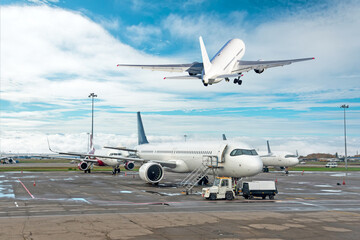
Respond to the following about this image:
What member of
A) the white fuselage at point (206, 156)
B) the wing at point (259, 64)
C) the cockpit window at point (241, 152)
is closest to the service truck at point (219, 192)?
the white fuselage at point (206, 156)

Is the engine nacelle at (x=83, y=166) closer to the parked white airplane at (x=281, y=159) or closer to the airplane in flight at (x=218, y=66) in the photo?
the airplane in flight at (x=218, y=66)

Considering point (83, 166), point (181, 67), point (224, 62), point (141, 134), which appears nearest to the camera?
point (181, 67)

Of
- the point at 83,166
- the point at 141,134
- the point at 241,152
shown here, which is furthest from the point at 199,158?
the point at 83,166

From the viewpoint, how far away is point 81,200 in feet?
84.1

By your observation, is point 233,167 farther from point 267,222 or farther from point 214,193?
point 267,222

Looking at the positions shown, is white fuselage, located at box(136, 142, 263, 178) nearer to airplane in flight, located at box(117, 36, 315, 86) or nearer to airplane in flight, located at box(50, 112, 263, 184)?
airplane in flight, located at box(50, 112, 263, 184)

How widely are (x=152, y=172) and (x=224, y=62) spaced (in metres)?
15.3

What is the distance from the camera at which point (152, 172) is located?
125 ft

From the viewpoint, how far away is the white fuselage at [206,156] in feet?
102

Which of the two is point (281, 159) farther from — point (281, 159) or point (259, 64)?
point (259, 64)

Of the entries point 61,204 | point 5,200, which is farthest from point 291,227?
point 5,200

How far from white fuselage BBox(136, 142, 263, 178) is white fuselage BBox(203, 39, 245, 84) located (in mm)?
6637

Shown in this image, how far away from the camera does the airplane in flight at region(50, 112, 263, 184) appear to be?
3134 cm

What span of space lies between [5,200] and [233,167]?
18467 mm
